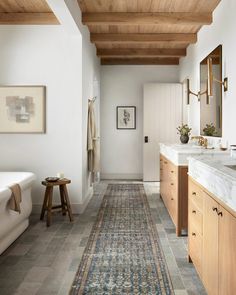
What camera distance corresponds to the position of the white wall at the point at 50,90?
4.61 metres

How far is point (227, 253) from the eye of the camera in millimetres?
1701

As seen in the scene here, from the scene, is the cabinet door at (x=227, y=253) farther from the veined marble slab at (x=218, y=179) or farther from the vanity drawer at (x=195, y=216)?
the vanity drawer at (x=195, y=216)

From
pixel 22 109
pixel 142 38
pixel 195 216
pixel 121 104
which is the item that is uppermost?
pixel 142 38

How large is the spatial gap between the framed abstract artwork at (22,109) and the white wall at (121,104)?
131 inches

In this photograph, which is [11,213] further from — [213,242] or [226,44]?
[226,44]

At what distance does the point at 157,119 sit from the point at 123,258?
4.80 metres

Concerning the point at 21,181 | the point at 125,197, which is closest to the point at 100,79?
the point at 125,197

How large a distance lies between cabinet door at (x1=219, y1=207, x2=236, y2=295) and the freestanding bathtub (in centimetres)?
191

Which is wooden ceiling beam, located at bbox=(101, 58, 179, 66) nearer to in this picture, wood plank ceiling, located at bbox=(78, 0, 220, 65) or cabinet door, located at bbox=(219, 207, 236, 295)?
wood plank ceiling, located at bbox=(78, 0, 220, 65)

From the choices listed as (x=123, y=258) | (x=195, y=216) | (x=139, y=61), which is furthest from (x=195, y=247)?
(x=139, y=61)

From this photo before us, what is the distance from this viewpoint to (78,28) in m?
4.30

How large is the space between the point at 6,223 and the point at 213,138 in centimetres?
275

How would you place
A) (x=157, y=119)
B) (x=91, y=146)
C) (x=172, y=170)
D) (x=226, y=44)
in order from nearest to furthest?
(x=226, y=44), (x=172, y=170), (x=91, y=146), (x=157, y=119)

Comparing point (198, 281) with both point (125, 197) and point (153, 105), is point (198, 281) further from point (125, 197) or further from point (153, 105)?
point (153, 105)
